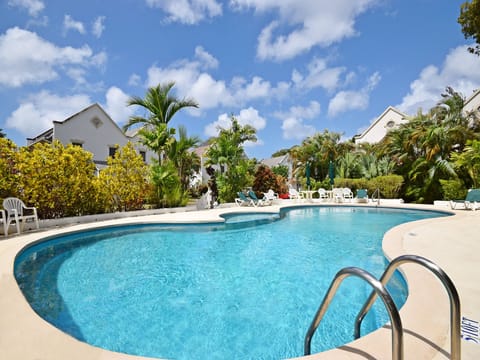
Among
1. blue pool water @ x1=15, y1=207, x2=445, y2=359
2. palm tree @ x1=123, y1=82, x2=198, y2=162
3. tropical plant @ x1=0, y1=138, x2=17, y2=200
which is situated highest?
palm tree @ x1=123, y1=82, x2=198, y2=162

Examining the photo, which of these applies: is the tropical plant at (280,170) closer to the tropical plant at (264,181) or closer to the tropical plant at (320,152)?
the tropical plant at (320,152)

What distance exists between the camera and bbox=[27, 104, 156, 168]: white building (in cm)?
1980

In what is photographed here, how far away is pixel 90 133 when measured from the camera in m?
21.6

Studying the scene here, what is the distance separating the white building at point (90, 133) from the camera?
19.8 metres

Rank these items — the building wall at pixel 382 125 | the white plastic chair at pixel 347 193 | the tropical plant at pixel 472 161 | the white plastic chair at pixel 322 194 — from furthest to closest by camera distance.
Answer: the building wall at pixel 382 125
the white plastic chair at pixel 322 194
the white plastic chair at pixel 347 193
the tropical plant at pixel 472 161

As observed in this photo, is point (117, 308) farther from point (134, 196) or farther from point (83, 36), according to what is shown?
point (83, 36)

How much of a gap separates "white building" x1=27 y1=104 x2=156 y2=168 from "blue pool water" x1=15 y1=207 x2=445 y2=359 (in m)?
15.7

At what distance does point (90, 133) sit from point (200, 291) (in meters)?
22.1

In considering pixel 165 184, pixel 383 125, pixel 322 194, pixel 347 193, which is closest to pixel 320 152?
pixel 322 194

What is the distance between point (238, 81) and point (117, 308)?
2341cm

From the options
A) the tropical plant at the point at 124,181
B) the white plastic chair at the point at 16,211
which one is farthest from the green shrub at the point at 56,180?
the tropical plant at the point at 124,181

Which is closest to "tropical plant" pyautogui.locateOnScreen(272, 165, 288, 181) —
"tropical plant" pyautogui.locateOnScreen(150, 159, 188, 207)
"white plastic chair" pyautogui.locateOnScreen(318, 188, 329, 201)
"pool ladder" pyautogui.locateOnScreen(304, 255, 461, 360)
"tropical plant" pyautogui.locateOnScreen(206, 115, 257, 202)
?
"white plastic chair" pyautogui.locateOnScreen(318, 188, 329, 201)

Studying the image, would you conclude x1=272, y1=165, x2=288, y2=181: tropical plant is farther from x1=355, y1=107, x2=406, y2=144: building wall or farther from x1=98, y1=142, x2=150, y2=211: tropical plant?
x1=98, y1=142, x2=150, y2=211: tropical plant

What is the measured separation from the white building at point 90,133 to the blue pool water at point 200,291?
51.5 ft
